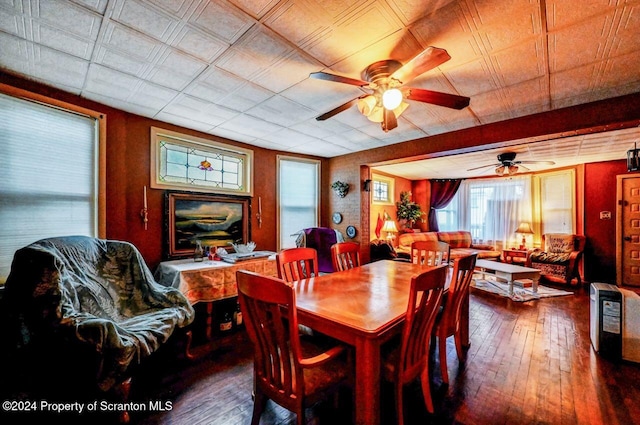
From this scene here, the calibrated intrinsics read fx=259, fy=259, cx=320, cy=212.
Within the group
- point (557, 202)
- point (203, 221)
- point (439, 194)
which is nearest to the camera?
point (203, 221)

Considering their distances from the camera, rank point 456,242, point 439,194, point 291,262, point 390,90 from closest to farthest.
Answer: point 390,90
point 291,262
point 456,242
point 439,194

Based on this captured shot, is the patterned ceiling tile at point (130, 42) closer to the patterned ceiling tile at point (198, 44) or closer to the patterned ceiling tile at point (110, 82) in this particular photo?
the patterned ceiling tile at point (198, 44)

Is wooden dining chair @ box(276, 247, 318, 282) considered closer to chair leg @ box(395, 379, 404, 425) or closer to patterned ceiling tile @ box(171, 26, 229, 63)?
chair leg @ box(395, 379, 404, 425)

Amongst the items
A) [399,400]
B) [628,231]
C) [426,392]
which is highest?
[628,231]

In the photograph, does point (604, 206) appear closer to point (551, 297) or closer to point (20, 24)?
point (551, 297)

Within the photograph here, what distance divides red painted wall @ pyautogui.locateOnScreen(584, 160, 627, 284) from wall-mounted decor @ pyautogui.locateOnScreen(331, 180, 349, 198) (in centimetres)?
499

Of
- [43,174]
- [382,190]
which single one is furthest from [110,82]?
[382,190]

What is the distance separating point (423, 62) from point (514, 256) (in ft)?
20.0

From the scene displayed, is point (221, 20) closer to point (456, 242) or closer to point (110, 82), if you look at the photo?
point (110, 82)

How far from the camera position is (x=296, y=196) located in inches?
180

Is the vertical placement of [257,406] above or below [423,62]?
below

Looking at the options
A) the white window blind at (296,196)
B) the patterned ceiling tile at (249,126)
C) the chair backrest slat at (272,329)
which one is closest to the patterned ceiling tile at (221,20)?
the patterned ceiling tile at (249,126)

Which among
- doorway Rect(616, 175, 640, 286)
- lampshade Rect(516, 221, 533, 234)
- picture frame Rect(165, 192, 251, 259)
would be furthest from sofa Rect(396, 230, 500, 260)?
picture frame Rect(165, 192, 251, 259)

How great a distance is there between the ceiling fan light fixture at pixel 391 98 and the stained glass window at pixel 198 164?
2.61m
